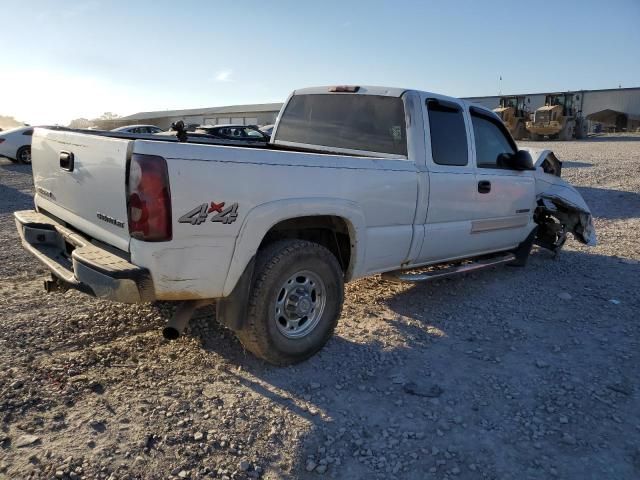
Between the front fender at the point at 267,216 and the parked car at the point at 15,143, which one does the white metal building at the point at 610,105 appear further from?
the front fender at the point at 267,216

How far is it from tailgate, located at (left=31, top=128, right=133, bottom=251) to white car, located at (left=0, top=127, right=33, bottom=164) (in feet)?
51.8

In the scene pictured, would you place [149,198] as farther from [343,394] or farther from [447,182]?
[447,182]

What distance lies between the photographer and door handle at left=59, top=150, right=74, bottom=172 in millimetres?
3426

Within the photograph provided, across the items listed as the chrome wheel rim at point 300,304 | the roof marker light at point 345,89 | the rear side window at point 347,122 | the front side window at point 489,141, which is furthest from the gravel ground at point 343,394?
the roof marker light at point 345,89

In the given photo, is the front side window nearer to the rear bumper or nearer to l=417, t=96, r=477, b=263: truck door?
l=417, t=96, r=477, b=263: truck door

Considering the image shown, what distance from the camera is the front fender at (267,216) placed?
309 centimetres

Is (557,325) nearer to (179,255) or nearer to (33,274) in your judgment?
(179,255)

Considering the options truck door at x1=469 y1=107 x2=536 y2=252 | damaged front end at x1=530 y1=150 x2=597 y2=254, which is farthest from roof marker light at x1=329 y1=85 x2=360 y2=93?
damaged front end at x1=530 y1=150 x2=597 y2=254

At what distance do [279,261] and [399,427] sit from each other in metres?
1.27

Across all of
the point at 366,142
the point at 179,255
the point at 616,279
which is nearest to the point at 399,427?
the point at 179,255

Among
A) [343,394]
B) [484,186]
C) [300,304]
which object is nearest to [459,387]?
[343,394]

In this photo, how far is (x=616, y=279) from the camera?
5918 millimetres

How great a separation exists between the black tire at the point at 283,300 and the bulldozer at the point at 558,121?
36778 mm

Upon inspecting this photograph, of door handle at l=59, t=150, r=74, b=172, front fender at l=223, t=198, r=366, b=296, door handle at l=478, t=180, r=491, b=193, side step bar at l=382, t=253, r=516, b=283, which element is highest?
door handle at l=59, t=150, r=74, b=172
